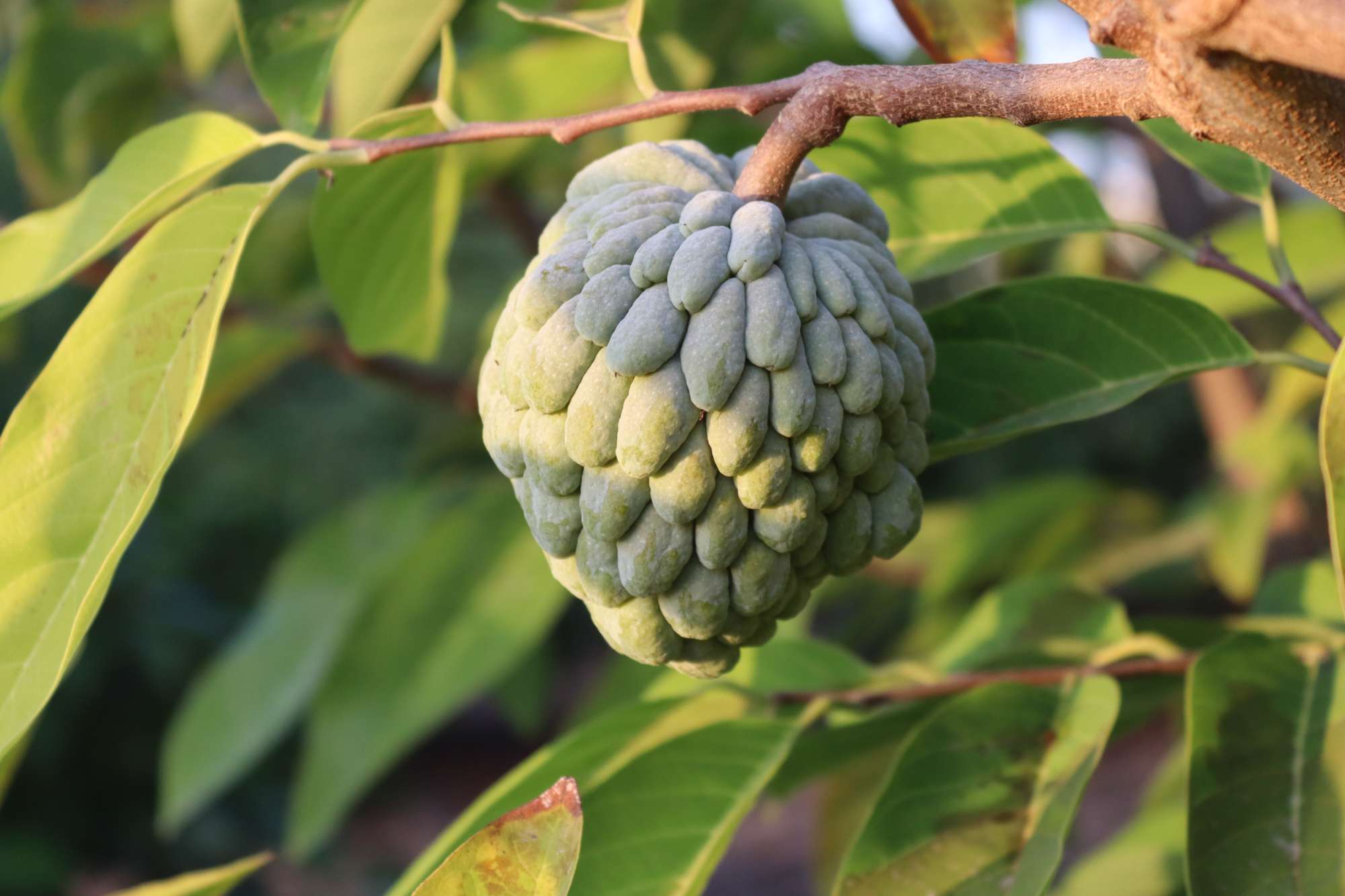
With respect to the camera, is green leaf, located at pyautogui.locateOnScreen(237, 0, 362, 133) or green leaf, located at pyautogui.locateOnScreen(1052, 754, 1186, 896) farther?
green leaf, located at pyautogui.locateOnScreen(1052, 754, 1186, 896)

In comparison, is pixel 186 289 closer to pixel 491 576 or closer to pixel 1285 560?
pixel 491 576

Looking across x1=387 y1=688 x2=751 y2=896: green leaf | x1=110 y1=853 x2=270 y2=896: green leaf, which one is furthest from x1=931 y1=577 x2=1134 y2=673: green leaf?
x1=110 y1=853 x2=270 y2=896: green leaf

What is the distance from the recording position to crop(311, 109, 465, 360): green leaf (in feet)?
4.58

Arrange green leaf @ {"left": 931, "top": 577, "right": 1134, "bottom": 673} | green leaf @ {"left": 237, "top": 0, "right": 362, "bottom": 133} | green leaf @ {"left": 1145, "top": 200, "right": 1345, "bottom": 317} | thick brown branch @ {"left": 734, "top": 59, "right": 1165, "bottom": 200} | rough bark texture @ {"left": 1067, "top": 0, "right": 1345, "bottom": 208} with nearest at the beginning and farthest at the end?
rough bark texture @ {"left": 1067, "top": 0, "right": 1345, "bottom": 208} < thick brown branch @ {"left": 734, "top": 59, "right": 1165, "bottom": 200} < green leaf @ {"left": 237, "top": 0, "right": 362, "bottom": 133} < green leaf @ {"left": 931, "top": 577, "right": 1134, "bottom": 673} < green leaf @ {"left": 1145, "top": 200, "right": 1345, "bottom": 317}

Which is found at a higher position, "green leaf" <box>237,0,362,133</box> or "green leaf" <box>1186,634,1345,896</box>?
"green leaf" <box>237,0,362,133</box>

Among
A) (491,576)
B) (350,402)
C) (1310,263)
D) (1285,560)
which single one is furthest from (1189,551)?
(350,402)

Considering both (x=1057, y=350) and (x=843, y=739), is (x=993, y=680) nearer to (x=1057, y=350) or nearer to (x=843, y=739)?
(x=843, y=739)

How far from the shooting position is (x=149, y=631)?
5582mm

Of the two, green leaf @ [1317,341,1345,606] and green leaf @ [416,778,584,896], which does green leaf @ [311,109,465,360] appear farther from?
green leaf @ [1317,341,1345,606]

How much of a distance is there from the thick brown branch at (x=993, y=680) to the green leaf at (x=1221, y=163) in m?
0.55

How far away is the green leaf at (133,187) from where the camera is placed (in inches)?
44.4

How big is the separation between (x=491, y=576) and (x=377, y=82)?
1043mm

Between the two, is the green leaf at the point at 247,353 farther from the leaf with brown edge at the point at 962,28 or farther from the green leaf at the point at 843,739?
the leaf with brown edge at the point at 962,28

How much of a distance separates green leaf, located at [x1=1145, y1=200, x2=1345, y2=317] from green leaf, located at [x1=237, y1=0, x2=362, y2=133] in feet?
4.59
